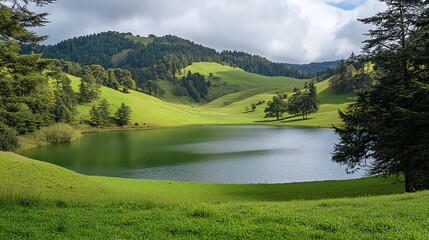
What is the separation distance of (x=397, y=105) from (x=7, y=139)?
7332cm

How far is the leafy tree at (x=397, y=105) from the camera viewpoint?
21156mm

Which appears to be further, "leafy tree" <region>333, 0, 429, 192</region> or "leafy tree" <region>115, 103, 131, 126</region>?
"leafy tree" <region>115, 103, 131, 126</region>

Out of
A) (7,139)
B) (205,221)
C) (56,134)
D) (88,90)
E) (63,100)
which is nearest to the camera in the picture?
(205,221)

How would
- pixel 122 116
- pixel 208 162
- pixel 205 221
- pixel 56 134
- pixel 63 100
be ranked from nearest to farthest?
pixel 205 221 → pixel 208 162 → pixel 56 134 → pixel 63 100 → pixel 122 116

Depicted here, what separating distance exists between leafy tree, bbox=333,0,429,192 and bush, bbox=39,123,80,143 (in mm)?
82338

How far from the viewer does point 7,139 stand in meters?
69.6

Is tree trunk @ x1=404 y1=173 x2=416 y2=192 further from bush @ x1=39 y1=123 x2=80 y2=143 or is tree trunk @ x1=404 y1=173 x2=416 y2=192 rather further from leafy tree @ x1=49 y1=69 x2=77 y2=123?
leafy tree @ x1=49 y1=69 x2=77 y2=123

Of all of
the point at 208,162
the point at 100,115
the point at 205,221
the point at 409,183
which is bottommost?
the point at 208,162

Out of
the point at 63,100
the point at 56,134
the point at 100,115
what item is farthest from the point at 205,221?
the point at 100,115

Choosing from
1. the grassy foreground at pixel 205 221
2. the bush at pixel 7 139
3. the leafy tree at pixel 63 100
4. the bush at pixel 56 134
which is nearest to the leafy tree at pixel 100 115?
the leafy tree at pixel 63 100

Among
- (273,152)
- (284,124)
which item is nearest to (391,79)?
(273,152)

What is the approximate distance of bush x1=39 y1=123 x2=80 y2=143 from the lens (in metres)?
88.2

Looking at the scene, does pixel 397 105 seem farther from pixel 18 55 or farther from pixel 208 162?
pixel 208 162

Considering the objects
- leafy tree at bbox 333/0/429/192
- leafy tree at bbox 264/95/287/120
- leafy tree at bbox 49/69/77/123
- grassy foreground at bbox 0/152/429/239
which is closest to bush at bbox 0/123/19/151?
leafy tree at bbox 49/69/77/123
